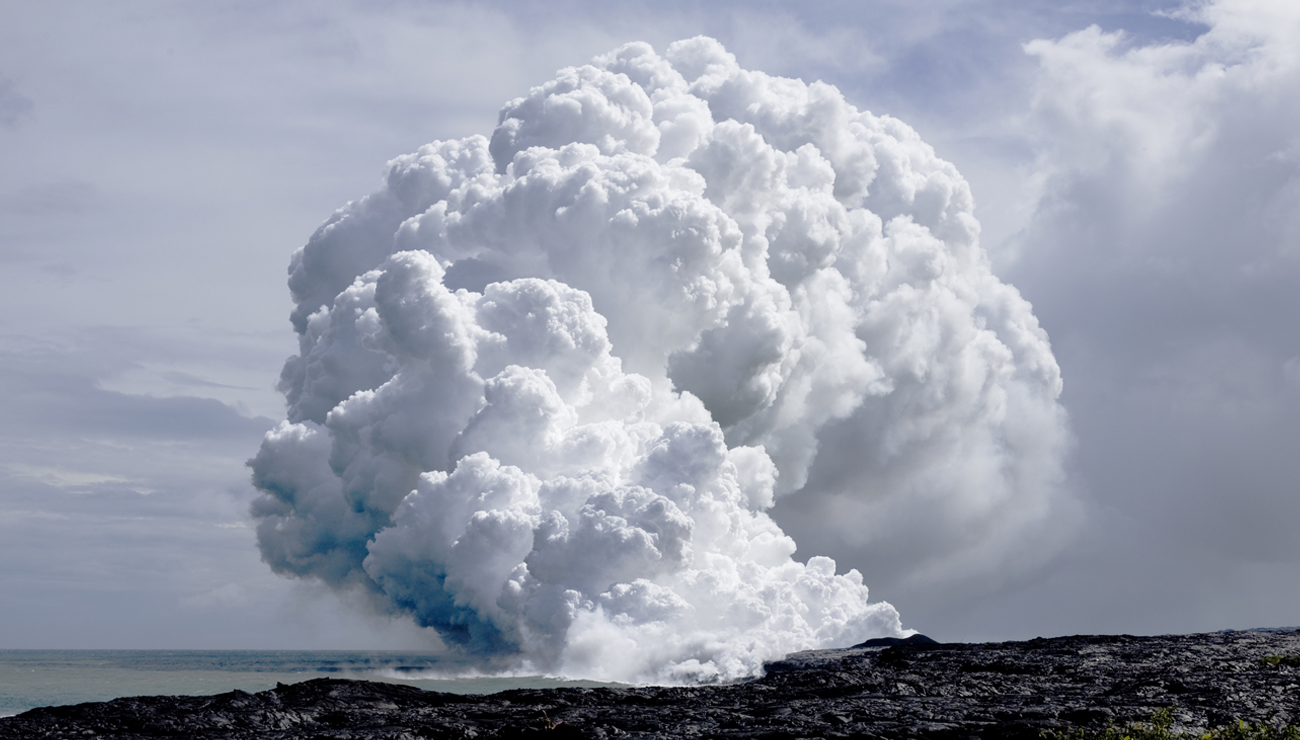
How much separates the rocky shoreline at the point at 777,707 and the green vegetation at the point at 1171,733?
3.11 ft

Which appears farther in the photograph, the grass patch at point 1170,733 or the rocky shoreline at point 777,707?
the rocky shoreline at point 777,707

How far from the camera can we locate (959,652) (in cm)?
5831

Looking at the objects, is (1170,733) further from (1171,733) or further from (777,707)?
(777,707)

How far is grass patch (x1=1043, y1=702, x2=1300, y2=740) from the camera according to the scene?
24594mm

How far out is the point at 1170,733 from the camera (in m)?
25.5

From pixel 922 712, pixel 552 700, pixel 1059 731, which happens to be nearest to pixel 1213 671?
pixel 922 712

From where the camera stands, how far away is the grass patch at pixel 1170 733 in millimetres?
24594

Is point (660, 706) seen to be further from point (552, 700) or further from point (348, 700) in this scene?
point (348, 700)

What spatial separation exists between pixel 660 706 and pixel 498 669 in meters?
46.0

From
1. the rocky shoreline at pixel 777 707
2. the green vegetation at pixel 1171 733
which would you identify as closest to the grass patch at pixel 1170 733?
the green vegetation at pixel 1171 733

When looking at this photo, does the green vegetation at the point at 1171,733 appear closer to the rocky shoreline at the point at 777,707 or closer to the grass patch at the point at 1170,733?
the grass patch at the point at 1170,733

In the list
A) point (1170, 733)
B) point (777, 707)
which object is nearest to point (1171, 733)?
point (1170, 733)

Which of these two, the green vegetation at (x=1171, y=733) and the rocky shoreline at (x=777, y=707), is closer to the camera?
the green vegetation at (x=1171, y=733)

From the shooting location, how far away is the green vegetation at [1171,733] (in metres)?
24.6
